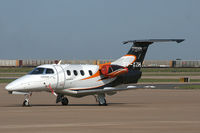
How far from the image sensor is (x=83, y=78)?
31.4 m

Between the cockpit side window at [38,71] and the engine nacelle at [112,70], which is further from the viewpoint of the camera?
the engine nacelle at [112,70]

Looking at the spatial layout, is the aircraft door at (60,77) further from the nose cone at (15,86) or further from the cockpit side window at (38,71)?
the nose cone at (15,86)

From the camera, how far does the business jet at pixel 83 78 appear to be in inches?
1163

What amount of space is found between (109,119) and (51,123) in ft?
10.1

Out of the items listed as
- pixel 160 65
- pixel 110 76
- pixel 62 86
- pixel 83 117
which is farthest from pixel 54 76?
pixel 160 65

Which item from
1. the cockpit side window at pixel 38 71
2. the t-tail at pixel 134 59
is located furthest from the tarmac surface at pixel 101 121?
the t-tail at pixel 134 59

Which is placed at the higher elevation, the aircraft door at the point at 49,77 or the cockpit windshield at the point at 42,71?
the cockpit windshield at the point at 42,71

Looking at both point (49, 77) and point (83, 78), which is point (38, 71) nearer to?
point (49, 77)

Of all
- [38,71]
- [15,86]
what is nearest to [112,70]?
[38,71]

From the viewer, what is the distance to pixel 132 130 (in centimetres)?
1827

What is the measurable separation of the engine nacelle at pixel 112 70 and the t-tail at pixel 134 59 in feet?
1.45

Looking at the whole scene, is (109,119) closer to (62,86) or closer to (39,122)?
(39,122)

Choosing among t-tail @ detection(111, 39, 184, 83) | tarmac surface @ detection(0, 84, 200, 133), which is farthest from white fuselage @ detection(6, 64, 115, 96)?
tarmac surface @ detection(0, 84, 200, 133)

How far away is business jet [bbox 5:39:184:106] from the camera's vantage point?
29.5m
